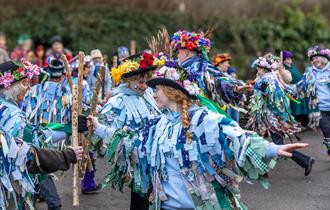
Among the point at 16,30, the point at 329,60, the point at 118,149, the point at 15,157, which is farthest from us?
the point at 16,30

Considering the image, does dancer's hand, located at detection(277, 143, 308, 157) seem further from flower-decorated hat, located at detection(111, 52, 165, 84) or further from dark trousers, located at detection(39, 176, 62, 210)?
dark trousers, located at detection(39, 176, 62, 210)

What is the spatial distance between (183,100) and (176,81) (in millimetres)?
170

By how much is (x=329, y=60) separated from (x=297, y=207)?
10.8ft

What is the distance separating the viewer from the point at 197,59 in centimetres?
884

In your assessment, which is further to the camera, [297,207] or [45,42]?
[45,42]

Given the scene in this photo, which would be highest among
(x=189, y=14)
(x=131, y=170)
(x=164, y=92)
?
(x=189, y=14)

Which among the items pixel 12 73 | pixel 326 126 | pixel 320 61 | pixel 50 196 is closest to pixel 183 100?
pixel 12 73

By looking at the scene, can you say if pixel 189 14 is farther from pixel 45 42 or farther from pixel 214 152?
pixel 214 152

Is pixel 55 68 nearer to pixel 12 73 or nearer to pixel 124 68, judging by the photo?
pixel 124 68

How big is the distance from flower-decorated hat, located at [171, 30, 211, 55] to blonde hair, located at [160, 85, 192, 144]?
109 inches

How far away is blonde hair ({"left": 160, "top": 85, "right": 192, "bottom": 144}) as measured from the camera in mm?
5695

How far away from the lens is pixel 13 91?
6406 millimetres

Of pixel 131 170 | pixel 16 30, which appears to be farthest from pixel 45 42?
pixel 131 170

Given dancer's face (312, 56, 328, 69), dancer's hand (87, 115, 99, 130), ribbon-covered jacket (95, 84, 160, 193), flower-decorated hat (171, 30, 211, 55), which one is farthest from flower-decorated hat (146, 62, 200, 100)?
dancer's face (312, 56, 328, 69)
